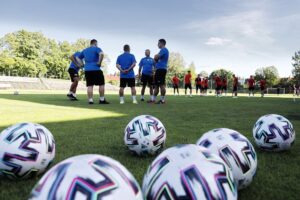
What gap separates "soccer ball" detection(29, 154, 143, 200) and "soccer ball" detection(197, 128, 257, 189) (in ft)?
4.36

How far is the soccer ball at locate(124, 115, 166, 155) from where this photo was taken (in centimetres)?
390

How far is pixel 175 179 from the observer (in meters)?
1.92

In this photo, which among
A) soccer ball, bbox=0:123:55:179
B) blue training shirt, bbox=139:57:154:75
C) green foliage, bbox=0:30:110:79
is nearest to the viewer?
soccer ball, bbox=0:123:55:179

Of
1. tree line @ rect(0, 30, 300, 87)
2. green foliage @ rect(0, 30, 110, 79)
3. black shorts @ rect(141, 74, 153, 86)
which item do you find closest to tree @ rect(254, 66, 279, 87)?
tree line @ rect(0, 30, 300, 87)

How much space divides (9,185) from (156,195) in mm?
1659

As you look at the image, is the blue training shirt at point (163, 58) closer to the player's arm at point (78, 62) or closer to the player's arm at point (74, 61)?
the player's arm at point (78, 62)

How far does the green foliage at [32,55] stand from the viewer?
7244 centimetres

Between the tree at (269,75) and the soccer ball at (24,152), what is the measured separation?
99.0 m

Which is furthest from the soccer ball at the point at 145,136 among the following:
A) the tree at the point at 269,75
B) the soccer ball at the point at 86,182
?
the tree at the point at 269,75

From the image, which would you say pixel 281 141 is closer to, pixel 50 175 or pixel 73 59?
pixel 50 175

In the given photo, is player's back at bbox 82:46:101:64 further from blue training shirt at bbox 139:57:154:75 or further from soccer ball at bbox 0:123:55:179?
soccer ball at bbox 0:123:55:179

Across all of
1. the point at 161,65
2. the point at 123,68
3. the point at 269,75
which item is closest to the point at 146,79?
the point at 161,65

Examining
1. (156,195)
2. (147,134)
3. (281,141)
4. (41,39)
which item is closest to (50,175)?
(156,195)

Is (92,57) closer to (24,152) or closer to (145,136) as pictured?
(145,136)
